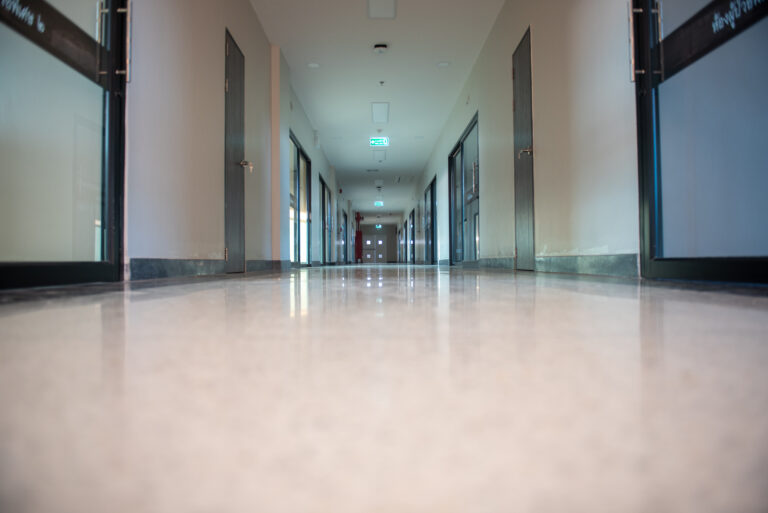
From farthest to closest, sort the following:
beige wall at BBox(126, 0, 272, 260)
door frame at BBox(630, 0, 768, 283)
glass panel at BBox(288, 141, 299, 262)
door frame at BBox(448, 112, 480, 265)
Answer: glass panel at BBox(288, 141, 299, 262), door frame at BBox(448, 112, 480, 265), beige wall at BBox(126, 0, 272, 260), door frame at BBox(630, 0, 768, 283)

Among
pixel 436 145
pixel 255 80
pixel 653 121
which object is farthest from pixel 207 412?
pixel 436 145

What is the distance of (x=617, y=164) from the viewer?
9.86ft

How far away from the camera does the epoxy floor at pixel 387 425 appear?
0.23m

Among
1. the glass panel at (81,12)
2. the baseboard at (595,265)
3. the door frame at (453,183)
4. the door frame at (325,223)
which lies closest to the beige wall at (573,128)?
the baseboard at (595,265)

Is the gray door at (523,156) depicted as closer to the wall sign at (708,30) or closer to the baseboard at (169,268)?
the wall sign at (708,30)

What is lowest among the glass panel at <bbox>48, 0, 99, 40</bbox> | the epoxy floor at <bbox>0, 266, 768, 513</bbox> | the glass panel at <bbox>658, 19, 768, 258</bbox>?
A: the epoxy floor at <bbox>0, 266, 768, 513</bbox>

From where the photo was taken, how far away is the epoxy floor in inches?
9.2

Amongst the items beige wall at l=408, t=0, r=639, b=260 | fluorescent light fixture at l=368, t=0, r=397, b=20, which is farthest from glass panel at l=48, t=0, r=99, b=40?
fluorescent light fixture at l=368, t=0, r=397, b=20

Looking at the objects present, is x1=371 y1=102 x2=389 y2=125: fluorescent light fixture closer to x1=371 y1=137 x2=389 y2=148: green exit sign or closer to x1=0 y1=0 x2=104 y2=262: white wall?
x1=371 y1=137 x2=389 y2=148: green exit sign

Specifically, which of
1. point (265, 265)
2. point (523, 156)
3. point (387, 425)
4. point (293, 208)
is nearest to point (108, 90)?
point (387, 425)

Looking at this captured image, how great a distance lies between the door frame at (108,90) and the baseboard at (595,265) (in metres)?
3.42

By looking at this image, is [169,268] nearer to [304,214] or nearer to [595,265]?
[595,265]

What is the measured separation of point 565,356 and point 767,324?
1.73 ft

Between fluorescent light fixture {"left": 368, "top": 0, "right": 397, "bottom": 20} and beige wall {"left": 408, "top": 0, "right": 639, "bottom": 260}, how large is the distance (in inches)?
59.3
